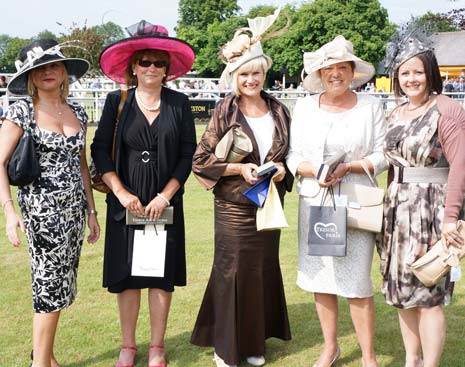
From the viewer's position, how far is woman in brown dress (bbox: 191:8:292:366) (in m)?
3.82

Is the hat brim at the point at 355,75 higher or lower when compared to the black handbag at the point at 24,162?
higher

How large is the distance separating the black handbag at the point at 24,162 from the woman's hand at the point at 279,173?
4.70 feet

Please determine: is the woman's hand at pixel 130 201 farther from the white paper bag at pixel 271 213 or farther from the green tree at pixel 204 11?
the green tree at pixel 204 11

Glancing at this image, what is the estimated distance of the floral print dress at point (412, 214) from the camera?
3.40m

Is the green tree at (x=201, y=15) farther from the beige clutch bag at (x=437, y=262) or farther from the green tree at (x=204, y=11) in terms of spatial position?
the beige clutch bag at (x=437, y=262)

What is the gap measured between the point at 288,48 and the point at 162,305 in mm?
63022

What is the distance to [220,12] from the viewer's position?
8106cm

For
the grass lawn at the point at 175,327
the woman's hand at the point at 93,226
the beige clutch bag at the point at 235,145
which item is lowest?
the grass lawn at the point at 175,327

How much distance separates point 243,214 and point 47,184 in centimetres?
124

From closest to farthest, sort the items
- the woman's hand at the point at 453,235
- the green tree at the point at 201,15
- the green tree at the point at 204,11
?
1. the woman's hand at the point at 453,235
2. the green tree at the point at 201,15
3. the green tree at the point at 204,11

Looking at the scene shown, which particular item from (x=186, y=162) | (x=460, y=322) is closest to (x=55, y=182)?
(x=186, y=162)

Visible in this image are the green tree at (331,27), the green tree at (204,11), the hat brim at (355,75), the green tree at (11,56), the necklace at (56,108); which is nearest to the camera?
the necklace at (56,108)

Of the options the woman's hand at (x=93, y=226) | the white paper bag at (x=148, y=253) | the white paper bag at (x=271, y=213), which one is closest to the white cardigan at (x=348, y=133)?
the white paper bag at (x=271, y=213)

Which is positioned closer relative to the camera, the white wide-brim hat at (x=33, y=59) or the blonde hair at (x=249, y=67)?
the white wide-brim hat at (x=33, y=59)
